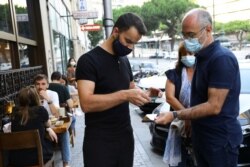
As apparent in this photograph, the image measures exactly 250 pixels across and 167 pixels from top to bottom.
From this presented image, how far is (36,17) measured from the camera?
34.3ft

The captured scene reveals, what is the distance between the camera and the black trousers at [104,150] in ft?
9.67

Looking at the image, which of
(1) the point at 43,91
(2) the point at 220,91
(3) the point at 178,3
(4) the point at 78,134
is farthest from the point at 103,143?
(3) the point at 178,3

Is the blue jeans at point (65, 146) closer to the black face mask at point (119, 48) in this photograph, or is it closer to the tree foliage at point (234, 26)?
A: the black face mask at point (119, 48)

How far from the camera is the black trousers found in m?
2.95

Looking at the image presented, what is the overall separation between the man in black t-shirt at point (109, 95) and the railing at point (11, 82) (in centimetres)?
335

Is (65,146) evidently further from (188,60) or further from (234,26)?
(234,26)

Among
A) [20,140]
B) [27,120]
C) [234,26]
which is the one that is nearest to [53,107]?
[27,120]

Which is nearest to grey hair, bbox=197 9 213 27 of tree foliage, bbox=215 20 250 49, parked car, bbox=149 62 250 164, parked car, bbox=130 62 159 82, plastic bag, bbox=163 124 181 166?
plastic bag, bbox=163 124 181 166

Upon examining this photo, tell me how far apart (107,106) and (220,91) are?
0.89 meters

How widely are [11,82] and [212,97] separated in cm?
485

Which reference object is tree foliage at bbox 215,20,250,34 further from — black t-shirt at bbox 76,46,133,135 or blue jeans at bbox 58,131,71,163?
black t-shirt at bbox 76,46,133,135

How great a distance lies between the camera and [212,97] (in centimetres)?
286

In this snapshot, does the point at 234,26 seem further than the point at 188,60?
Yes

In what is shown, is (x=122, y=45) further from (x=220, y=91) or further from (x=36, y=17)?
(x=36, y=17)
